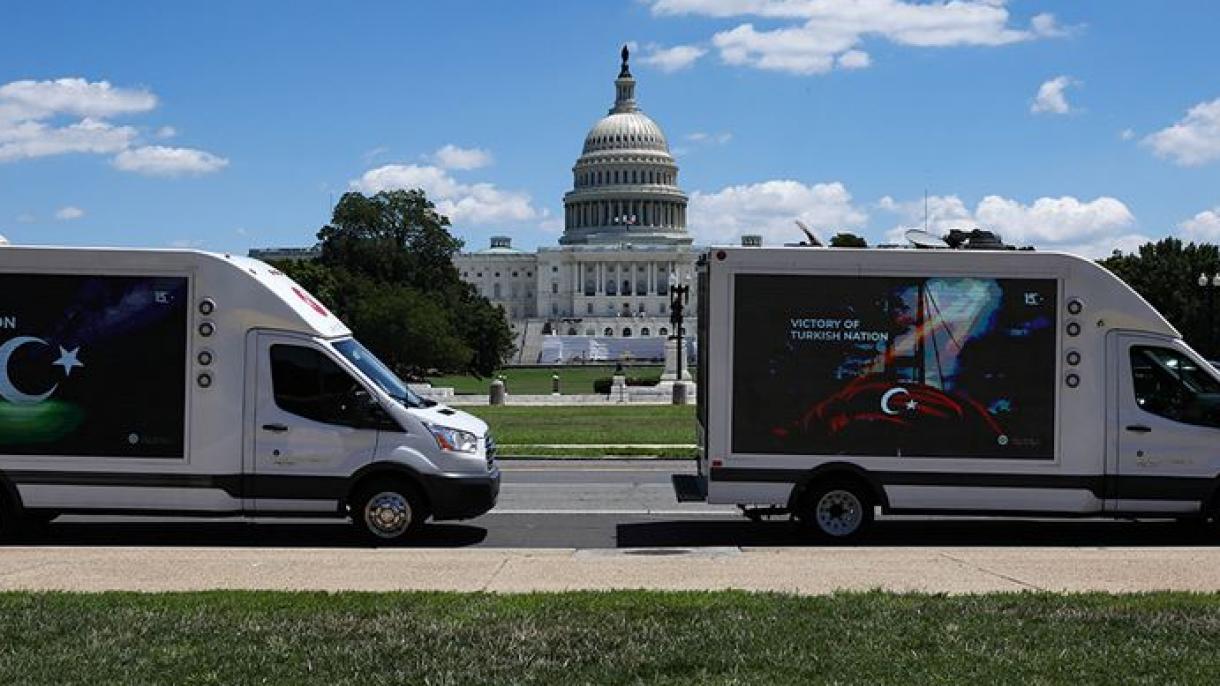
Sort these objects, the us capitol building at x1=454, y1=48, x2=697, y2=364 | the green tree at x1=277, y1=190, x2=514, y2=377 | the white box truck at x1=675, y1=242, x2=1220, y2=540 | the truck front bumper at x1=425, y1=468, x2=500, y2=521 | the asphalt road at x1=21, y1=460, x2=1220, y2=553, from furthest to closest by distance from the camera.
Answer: the us capitol building at x1=454, y1=48, x2=697, y2=364
the green tree at x1=277, y1=190, x2=514, y2=377
the asphalt road at x1=21, y1=460, x2=1220, y2=553
the white box truck at x1=675, y1=242, x2=1220, y2=540
the truck front bumper at x1=425, y1=468, x2=500, y2=521

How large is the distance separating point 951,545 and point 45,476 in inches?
327

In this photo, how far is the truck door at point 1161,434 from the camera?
1293 centimetres

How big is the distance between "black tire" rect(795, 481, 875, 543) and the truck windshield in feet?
12.2

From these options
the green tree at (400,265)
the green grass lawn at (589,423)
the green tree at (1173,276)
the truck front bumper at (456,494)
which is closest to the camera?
the truck front bumper at (456,494)

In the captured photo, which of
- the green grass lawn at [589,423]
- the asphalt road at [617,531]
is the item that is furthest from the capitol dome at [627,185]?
the asphalt road at [617,531]

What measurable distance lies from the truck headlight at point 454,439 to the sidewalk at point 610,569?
120 cm

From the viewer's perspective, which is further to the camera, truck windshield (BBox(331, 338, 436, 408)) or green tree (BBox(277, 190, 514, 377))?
Result: green tree (BBox(277, 190, 514, 377))

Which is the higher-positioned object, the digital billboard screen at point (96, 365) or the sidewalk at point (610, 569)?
the digital billboard screen at point (96, 365)

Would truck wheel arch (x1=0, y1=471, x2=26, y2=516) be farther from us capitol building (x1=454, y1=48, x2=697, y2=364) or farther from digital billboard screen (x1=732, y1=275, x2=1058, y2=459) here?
us capitol building (x1=454, y1=48, x2=697, y2=364)

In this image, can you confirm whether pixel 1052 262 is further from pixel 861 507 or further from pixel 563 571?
pixel 563 571

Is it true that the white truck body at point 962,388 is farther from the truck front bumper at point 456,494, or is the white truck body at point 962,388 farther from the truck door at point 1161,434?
the truck front bumper at point 456,494

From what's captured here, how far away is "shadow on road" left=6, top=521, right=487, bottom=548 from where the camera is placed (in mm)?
13133

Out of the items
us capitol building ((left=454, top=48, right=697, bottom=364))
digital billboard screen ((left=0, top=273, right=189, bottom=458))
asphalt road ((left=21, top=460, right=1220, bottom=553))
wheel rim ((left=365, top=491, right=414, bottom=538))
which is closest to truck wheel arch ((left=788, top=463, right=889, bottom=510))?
asphalt road ((left=21, top=460, right=1220, bottom=553))

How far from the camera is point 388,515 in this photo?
42.2ft
